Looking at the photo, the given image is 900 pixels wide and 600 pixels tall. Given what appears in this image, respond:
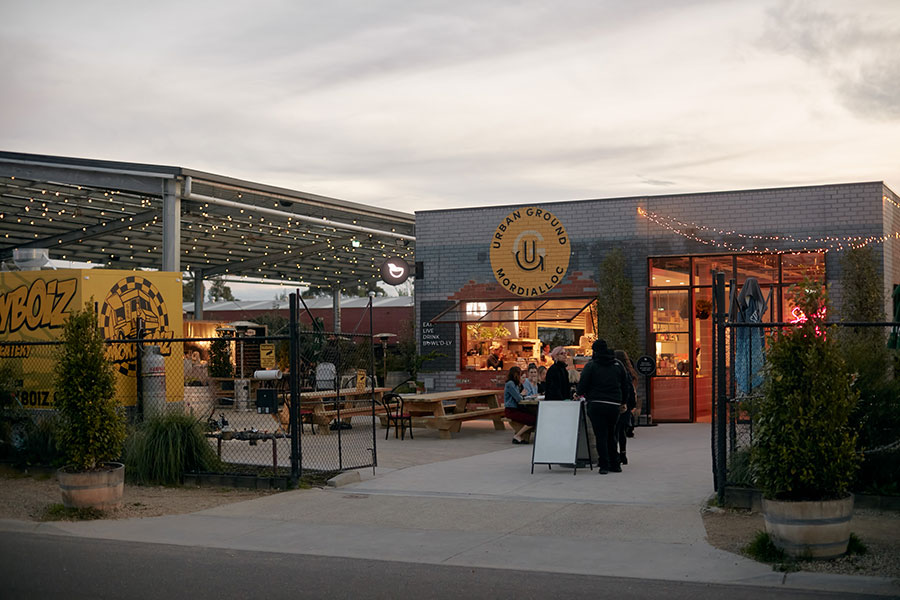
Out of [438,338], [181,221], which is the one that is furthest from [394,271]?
[181,221]

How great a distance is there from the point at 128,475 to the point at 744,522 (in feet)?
25.9

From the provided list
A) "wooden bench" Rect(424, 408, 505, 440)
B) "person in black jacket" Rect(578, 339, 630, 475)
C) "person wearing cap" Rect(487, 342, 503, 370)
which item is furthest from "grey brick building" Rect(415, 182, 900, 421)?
"person in black jacket" Rect(578, 339, 630, 475)

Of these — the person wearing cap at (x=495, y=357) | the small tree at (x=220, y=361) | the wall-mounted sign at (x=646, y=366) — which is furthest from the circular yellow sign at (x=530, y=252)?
the small tree at (x=220, y=361)

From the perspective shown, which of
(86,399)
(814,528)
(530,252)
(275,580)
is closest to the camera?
(275,580)

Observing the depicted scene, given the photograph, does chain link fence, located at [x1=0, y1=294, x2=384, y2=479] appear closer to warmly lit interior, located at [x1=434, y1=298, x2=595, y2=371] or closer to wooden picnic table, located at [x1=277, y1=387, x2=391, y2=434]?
wooden picnic table, located at [x1=277, y1=387, x2=391, y2=434]

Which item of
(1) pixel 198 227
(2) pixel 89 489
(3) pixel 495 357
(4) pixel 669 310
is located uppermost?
(1) pixel 198 227

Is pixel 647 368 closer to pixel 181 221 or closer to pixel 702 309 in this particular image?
pixel 702 309

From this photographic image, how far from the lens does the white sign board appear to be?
13.0 meters

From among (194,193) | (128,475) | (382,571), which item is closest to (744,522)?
(382,571)

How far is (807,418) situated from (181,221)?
28.0m

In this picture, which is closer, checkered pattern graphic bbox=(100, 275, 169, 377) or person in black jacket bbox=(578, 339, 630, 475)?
person in black jacket bbox=(578, 339, 630, 475)

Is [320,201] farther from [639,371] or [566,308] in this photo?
[639,371]

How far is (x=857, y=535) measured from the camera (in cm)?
845

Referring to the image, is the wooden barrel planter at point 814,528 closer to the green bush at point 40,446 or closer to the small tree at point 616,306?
the green bush at point 40,446
